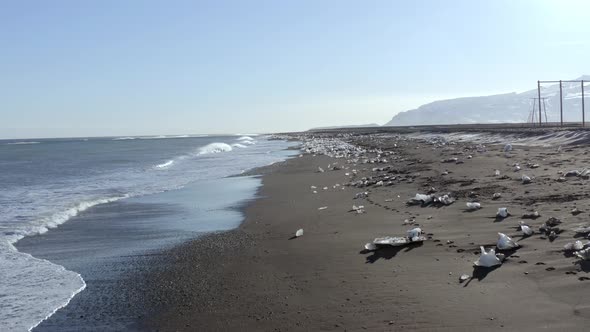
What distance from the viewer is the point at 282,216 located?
12516mm

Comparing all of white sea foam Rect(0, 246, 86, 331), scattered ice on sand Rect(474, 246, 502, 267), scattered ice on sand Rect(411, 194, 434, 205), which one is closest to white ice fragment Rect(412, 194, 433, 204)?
scattered ice on sand Rect(411, 194, 434, 205)

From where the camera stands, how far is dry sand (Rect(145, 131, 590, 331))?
5086 millimetres

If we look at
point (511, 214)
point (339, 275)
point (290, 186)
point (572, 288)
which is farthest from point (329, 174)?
point (572, 288)

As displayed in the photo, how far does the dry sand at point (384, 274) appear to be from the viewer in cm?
509

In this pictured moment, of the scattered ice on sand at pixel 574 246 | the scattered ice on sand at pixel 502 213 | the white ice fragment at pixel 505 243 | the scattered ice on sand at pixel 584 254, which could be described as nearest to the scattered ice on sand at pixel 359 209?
the scattered ice on sand at pixel 502 213

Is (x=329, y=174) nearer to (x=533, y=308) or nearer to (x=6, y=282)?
(x=6, y=282)

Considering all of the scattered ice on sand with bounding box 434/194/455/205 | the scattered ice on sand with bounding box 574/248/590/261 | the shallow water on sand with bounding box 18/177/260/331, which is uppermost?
the scattered ice on sand with bounding box 574/248/590/261

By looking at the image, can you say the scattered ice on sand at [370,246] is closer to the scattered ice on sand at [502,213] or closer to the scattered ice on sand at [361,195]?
the scattered ice on sand at [502,213]

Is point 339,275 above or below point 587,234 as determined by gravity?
below

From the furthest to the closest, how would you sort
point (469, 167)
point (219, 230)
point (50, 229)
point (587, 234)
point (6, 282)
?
1. point (469, 167)
2. point (50, 229)
3. point (219, 230)
4. point (6, 282)
5. point (587, 234)

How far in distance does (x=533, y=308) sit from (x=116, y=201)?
1474 centimetres

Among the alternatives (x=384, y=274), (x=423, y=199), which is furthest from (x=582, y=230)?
(x=423, y=199)

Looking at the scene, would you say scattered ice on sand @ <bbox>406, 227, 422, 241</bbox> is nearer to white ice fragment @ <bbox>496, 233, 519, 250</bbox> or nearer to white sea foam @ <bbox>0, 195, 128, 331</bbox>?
white ice fragment @ <bbox>496, 233, 519, 250</bbox>

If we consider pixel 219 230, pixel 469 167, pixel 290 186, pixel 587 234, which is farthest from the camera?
pixel 290 186
